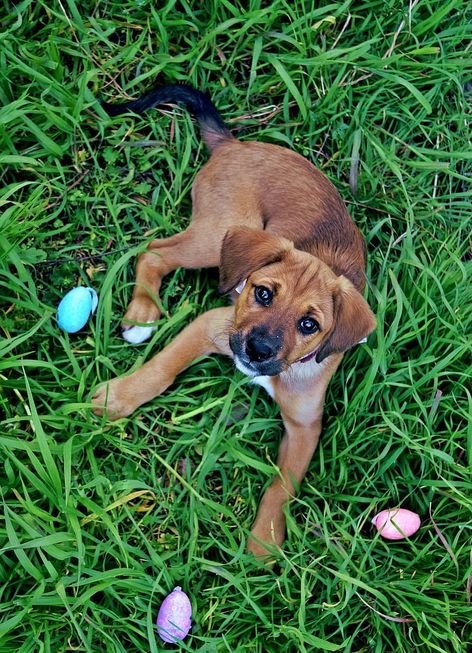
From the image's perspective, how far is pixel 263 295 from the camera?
3664 millimetres

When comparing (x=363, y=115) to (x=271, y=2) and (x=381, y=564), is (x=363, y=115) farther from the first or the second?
(x=381, y=564)

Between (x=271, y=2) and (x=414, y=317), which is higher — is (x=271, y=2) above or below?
above

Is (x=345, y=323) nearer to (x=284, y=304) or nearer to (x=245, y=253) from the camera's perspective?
(x=284, y=304)

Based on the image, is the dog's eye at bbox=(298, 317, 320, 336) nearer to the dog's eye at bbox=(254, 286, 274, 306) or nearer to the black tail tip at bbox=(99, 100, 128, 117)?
the dog's eye at bbox=(254, 286, 274, 306)

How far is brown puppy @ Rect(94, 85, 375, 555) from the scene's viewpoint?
12.4ft

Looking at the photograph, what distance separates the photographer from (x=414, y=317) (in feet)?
14.4

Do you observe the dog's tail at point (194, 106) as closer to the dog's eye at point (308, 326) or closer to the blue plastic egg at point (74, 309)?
the blue plastic egg at point (74, 309)

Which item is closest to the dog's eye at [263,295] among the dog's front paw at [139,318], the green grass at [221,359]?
the green grass at [221,359]

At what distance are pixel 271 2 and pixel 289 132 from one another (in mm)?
884

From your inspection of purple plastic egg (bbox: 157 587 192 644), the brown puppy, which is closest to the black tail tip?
the brown puppy

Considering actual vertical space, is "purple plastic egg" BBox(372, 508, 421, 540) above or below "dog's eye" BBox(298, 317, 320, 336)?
below

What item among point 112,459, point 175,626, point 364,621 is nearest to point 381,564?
point 364,621

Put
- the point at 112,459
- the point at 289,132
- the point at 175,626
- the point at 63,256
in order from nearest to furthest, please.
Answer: the point at 175,626 < the point at 112,459 < the point at 63,256 < the point at 289,132

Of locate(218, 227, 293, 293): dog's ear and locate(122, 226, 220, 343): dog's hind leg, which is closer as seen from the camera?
locate(218, 227, 293, 293): dog's ear
